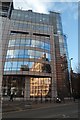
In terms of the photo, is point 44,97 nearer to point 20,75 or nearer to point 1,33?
point 20,75

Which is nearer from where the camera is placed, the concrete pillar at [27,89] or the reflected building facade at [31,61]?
the concrete pillar at [27,89]

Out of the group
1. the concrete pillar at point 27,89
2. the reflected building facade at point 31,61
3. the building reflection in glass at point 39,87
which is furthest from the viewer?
the building reflection in glass at point 39,87

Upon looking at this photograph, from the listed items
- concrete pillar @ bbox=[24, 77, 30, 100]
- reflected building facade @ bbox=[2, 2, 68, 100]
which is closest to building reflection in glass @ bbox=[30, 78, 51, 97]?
reflected building facade @ bbox=[2, 2, 68, 100]

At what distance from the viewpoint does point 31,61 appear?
206ft

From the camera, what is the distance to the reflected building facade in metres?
61.7

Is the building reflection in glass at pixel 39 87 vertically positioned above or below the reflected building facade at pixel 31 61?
below

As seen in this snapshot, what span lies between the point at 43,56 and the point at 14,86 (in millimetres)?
11089

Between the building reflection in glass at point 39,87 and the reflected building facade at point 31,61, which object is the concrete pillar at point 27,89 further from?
the building reflection in glass at point 39,87

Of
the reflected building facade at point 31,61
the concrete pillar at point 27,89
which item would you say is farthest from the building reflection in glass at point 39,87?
the concrete pillar at point 27,89

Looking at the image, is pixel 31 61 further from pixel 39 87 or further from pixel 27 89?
pixel 27 89

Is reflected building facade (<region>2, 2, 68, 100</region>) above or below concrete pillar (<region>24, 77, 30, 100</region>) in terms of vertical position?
above

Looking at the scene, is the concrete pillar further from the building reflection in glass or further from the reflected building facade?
the building reflection in glass

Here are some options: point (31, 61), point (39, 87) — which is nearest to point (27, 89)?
point (39, 87)

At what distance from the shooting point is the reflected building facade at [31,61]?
202 feet
